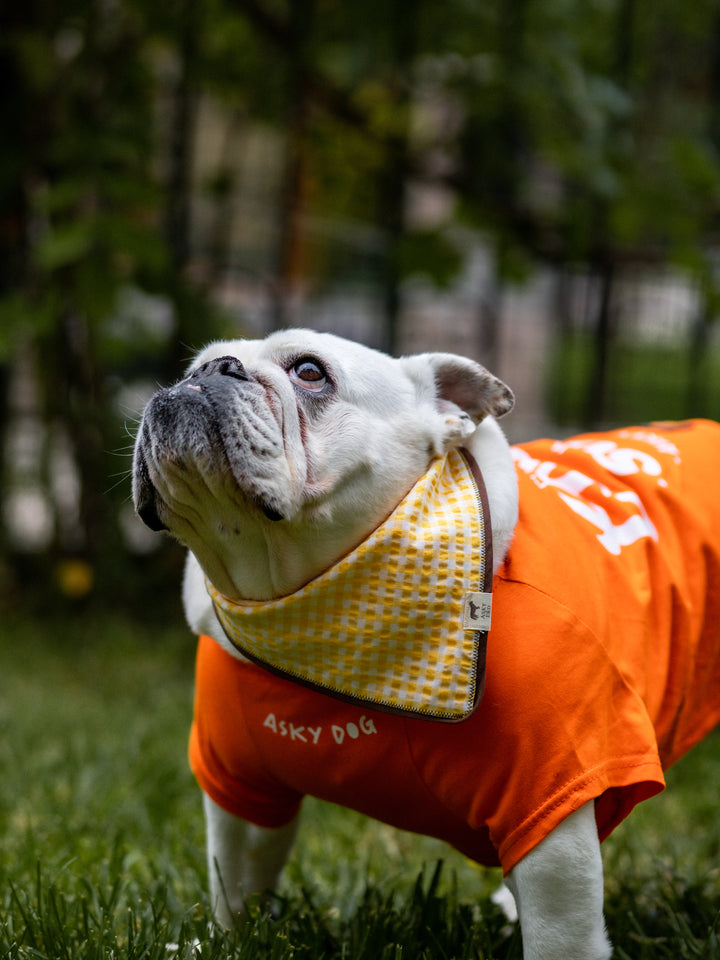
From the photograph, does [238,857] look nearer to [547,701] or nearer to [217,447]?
[547,701]

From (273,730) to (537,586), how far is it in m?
0.59

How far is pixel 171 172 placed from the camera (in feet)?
18.4

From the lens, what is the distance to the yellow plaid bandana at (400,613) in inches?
75.2

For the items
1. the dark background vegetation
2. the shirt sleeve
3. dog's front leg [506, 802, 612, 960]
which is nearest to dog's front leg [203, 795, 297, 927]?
the shirt sleeve

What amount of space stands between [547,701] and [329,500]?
0.54m

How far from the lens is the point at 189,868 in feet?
9.06

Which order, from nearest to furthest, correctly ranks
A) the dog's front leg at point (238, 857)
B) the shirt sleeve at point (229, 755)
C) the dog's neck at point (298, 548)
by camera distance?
1. the dog's neck at point (298, 548)
2. the shirt sleeve at point (229, 755)
3. the dog's front leg at point (238, 857)

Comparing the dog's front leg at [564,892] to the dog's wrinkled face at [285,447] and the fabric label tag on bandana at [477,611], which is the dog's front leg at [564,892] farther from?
the dog's wrinkled face at [285,447]

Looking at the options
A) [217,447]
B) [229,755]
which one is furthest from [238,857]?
[217,447]

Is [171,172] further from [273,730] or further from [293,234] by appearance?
[273,730]

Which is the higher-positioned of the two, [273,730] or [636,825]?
[273,730]

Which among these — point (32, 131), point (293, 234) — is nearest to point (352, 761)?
point (32, 131)

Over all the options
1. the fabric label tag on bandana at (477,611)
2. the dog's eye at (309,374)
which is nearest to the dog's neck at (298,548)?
the fabric label tag on bandana at (477,611)

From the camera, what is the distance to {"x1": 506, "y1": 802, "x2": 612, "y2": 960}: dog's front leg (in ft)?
6.04
